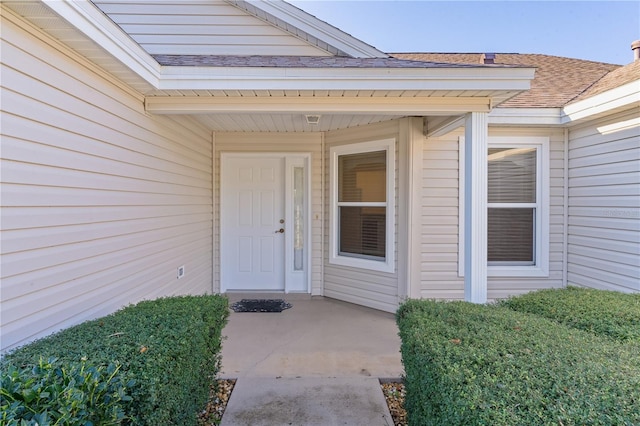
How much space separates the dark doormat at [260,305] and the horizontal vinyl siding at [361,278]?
754 mm

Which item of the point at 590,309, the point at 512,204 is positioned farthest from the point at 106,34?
the point at 512,204

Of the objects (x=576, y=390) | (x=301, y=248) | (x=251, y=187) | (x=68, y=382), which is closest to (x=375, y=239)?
(x=301, y=248)

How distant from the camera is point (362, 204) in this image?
4.96 metres

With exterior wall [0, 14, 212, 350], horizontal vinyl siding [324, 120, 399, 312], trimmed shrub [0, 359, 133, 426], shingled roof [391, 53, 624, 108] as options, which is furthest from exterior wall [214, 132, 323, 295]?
trimmed shrub [0, 359, 133, 426]

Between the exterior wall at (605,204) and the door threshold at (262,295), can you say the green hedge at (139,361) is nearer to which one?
the door threshold at (262,295)

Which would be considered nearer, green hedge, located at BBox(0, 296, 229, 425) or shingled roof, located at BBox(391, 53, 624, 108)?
green hedge, located at BBox(0, 296, 229, 425)

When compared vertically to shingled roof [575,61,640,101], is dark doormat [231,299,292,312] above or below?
below

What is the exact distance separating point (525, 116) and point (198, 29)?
428 centimetres

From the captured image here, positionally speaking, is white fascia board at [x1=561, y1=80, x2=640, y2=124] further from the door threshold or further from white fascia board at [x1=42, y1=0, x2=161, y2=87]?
white fascia board at [x1=42, y1=0, x2=161, y2=87]

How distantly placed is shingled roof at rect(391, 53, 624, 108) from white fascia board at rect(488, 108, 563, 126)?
0.23 feet

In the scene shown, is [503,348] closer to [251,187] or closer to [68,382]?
[68,382]

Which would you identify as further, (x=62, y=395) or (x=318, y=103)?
(x=318, y=103)

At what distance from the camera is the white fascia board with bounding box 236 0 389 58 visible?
4.21 meters

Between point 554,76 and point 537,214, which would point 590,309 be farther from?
point 554,76
